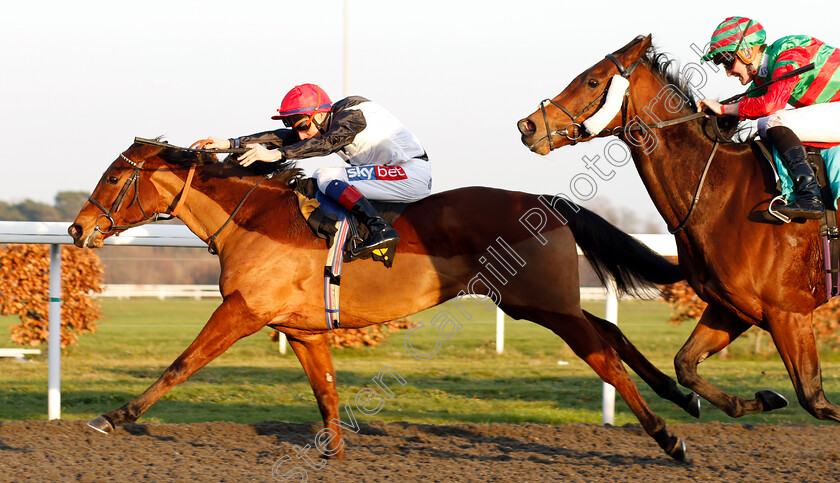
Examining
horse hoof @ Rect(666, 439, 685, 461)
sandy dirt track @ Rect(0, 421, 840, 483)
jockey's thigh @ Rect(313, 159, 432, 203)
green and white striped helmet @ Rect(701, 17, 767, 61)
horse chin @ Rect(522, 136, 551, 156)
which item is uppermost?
green and white striped helmet @ Rect(701, 17, 767, 61)

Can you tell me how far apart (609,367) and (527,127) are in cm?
128

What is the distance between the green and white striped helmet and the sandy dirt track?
1.89 metres

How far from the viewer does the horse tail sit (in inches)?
172

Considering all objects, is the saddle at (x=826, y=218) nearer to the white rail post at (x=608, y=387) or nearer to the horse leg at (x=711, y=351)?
the horse leg at (x=711, y=351)

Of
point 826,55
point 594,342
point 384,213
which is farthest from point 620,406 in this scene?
point 826,55

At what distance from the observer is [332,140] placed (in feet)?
13.3

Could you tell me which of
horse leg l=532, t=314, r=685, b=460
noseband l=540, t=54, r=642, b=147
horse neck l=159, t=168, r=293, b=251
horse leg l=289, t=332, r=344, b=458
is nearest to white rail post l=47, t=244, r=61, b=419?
horse neck l=159, t=168, r=293, b=251

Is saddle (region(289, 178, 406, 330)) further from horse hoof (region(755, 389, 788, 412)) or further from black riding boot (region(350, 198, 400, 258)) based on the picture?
horse hoof (region(755, 389, 788, 412))

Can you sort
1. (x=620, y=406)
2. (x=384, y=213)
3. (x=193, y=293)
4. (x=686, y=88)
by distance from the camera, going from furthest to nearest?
(x=193, y=293), (x=620, y=406), (x=384, y=213), (x=686, y=88)

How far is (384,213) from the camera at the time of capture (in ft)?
13.7

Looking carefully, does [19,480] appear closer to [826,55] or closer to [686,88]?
[686,88]

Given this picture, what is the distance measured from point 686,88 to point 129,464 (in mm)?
3047

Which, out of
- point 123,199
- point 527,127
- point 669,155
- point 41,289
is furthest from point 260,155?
point 41,289

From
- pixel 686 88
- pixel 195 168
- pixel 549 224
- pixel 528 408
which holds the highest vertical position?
pixel 686 88
